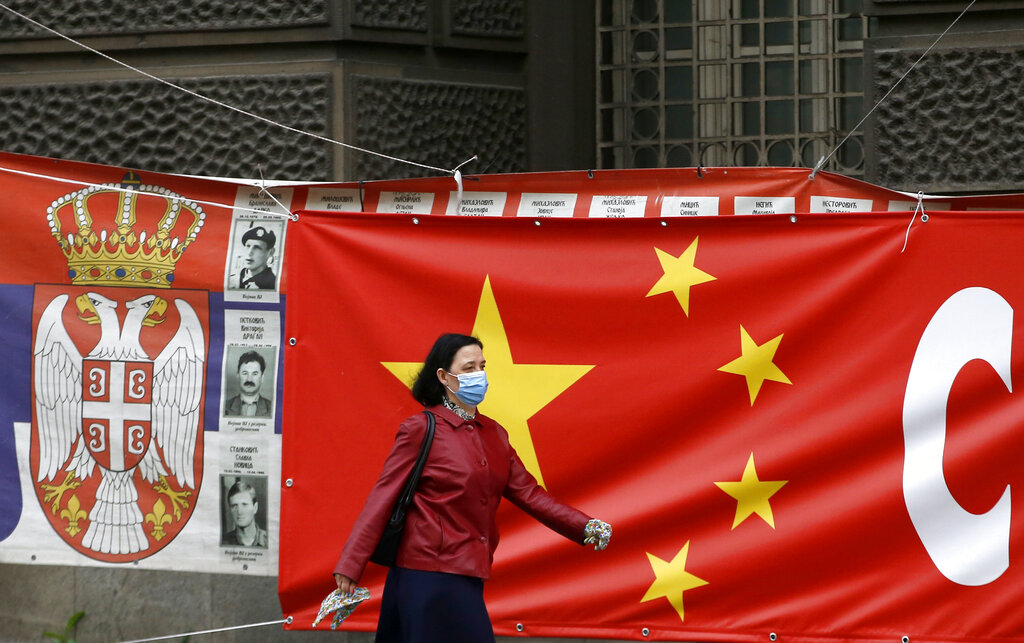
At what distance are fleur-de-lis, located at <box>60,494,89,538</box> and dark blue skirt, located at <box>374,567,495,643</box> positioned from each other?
1.83 metres

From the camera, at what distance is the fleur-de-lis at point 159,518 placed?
5.27 metres

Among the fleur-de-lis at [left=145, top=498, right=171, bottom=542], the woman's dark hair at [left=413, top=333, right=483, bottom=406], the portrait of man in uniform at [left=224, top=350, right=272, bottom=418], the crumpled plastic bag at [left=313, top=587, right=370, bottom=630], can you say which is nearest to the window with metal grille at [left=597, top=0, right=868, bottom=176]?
the portrait of man in uniform at [left=224, top=350, right=272, bottom=418]

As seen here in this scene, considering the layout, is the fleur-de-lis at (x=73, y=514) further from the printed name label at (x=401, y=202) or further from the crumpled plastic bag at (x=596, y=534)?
the crumpled plastic bag at (x=596, y=534)

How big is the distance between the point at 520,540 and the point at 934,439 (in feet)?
4.91

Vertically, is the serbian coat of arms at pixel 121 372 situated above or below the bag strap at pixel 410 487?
above

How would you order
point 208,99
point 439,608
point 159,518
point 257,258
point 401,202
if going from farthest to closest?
1. point 208,99
2. point 159,518
3. point 257,258
4. point 401,202
5. point 439,608

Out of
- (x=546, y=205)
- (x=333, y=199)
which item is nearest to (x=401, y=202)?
(x=333, y=199)

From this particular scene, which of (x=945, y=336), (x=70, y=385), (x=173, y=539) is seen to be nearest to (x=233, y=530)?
(x=173, y=539)

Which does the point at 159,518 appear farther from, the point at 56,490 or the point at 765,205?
the point at 765,205

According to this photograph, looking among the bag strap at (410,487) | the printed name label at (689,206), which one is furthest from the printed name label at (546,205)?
the bag strap at (410,487)

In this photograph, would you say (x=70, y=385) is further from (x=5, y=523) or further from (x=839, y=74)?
(x=839, y=74)

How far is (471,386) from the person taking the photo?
4152 millimetres

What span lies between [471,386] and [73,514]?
2.09 m

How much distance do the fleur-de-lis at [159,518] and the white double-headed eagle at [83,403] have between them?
49 millimetres
